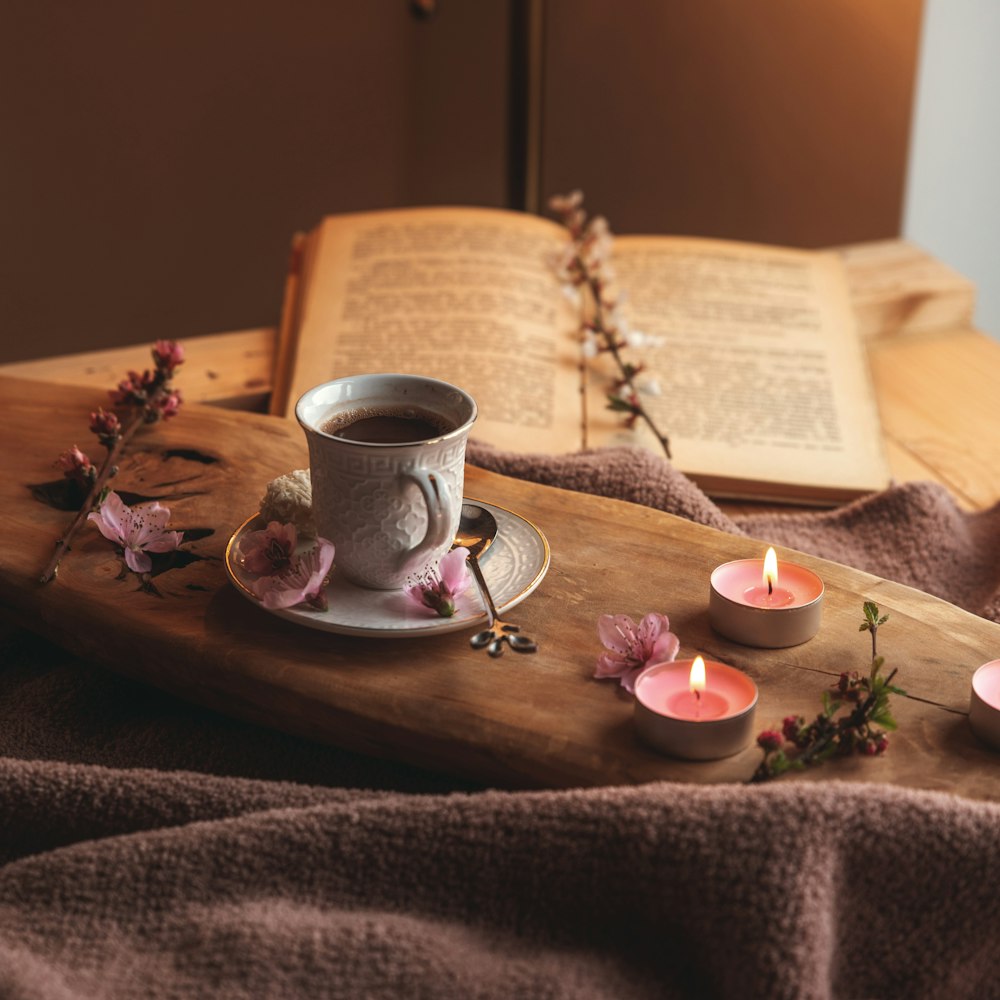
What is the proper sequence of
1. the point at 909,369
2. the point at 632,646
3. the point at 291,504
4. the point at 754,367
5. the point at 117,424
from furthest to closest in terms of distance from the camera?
the point at 909,369
the point at 754,367
the point at 117,424
the point at 291,504
the point at 632,646

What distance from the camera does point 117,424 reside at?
2.88 ft

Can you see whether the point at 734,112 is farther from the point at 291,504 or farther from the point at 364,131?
the point at 291,504

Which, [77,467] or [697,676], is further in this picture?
[77,467]

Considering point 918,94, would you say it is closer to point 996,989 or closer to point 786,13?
point 786,13

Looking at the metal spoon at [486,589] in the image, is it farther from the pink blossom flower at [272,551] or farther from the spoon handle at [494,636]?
the pink blossom flower at [272,551]

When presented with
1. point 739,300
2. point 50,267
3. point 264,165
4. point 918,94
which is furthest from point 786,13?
point 50,267

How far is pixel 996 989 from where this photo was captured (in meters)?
0.51

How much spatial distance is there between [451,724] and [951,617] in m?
0.30

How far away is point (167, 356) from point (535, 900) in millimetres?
591

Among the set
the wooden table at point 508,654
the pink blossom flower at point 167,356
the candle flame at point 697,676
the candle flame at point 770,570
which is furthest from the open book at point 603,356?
the candle flame at point 697,676

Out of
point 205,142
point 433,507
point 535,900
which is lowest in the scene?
point 535,900

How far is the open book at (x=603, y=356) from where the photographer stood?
114 cm

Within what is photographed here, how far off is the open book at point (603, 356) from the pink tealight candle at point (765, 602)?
41 centimetres

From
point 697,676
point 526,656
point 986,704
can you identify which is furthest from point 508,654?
point 986,704
